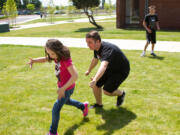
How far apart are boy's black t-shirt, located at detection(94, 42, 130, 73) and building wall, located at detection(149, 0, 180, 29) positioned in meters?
17.3

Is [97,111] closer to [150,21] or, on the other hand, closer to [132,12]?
[150,21]

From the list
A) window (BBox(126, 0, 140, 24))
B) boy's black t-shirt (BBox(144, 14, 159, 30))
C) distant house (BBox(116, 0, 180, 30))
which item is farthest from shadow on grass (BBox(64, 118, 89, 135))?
window (BBox(126, 0, 140, 24))

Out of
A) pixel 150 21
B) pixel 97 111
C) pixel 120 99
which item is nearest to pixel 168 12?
pixel 150 21

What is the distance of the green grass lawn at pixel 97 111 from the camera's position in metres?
3.49

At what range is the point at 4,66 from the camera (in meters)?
7.90

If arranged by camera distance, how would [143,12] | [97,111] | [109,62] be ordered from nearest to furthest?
[109,62] < [97,111] < [143,12]

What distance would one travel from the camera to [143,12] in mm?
20125

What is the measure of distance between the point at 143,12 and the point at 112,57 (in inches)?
707

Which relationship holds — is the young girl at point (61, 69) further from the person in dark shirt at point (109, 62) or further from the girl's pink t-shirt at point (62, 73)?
the person in dark shirt at point (109, 62)

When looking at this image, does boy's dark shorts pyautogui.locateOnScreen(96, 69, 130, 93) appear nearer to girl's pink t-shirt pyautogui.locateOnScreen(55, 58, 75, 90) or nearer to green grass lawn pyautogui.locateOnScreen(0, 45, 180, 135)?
green grass lawn pyautogui.locateOnScreen(0, 45, 180, 135)

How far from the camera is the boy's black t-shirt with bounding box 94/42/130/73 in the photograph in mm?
3467

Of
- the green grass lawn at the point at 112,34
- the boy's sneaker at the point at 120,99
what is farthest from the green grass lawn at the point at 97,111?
the green grass lawn at the point at 112,34

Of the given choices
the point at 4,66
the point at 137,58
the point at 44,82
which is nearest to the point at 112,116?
the point at 44,82

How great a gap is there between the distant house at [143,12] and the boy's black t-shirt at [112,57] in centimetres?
1727
